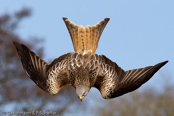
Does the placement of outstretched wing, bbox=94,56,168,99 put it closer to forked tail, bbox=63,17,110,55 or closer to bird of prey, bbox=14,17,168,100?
bird of prey, bbox=14,17,168,100

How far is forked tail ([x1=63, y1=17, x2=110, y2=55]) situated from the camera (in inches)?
303

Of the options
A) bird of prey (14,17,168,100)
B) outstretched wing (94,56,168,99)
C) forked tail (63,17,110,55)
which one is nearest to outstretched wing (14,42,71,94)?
bird of prey (14,17,168,100)

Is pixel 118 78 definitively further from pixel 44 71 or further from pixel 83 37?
pixel 44 71

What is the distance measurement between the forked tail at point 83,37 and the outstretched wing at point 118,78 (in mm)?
403

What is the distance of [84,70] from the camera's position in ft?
24.0

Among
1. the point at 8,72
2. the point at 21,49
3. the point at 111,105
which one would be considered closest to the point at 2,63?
the point at 8,72

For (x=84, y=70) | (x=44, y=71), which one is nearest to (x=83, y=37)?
(x=84, y=70)

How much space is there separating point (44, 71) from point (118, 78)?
1.15 metres

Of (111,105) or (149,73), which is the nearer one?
(149,73)

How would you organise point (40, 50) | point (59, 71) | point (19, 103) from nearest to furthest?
1. point (59, 71)
2. point (19, 103)
3. point (40, 50)

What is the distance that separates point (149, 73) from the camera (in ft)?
24.9

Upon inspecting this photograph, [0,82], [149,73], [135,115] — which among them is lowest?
[135,115]

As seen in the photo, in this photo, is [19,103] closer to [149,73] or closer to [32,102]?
[32,102]

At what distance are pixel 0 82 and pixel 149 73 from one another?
12.1 metres
